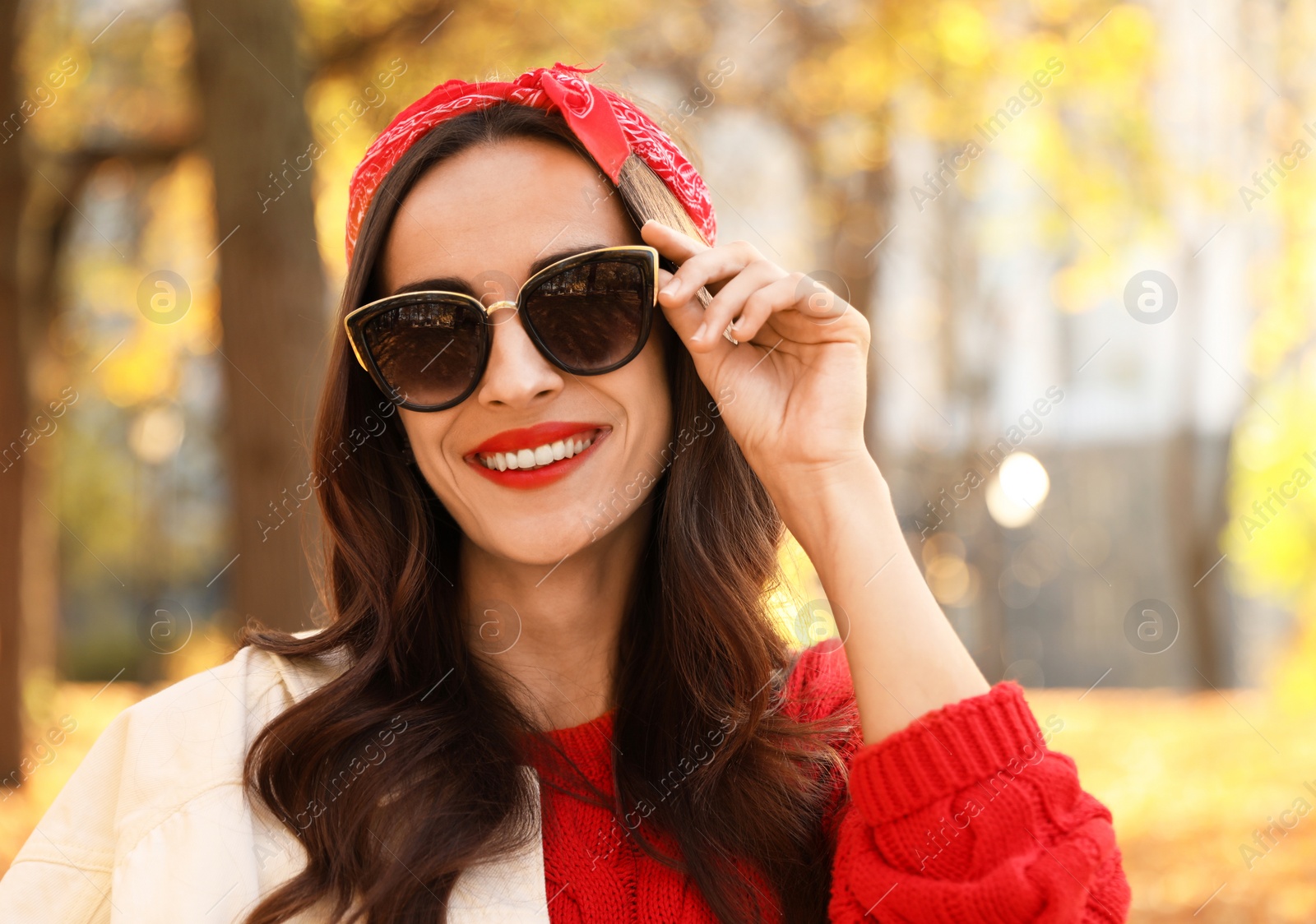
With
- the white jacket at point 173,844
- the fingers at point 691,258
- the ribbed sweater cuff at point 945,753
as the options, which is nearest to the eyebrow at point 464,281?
the fingers at point 691,258

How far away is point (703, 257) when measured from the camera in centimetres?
203

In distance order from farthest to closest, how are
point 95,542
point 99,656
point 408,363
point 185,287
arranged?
1. point 95,542
2. point 99,656
3. point 185,287
4. point 408,363

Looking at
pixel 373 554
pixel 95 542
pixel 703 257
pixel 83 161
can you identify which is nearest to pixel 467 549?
pixel 373 554

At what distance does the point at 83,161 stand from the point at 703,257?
353 inches

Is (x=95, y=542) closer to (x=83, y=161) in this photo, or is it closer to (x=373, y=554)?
(x=83, y=161)

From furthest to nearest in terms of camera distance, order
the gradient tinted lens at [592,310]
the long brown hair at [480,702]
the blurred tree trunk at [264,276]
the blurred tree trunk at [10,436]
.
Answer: the blurred tree trunk at [10,436] → the blurred tree trunk at [264,276] → the gradient tinted lens at [592,310] → the long brown hair at [480,702]

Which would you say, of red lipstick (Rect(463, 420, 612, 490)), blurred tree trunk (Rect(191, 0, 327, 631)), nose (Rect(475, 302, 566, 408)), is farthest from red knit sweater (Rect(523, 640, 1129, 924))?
blurred tree trunk (Rect(191, 0, 327, 631))

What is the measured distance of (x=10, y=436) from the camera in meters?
8.38

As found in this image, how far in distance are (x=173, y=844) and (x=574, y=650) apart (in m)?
0.83

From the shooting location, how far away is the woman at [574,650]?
68.2 inches

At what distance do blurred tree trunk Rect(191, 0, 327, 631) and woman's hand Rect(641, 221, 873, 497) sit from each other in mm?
3200

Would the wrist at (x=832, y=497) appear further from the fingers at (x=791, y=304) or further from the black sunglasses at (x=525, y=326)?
the black sunglasses at (x=525, y=326)

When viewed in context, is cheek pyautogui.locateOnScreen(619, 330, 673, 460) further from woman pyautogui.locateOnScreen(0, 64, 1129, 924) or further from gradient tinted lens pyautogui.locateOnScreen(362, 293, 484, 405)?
gradient tinted lens pyautogui.locateOnScreen(362, 293, 484, 405)

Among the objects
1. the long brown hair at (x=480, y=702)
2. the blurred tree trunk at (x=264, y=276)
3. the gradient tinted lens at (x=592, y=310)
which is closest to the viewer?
the long brown hair at (x=480, y=702)
